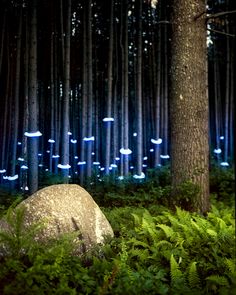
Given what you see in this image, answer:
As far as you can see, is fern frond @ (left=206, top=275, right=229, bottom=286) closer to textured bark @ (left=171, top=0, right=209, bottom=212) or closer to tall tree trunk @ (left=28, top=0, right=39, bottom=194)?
textured bark @ (left=171, top=0, right=209, bottom=212)

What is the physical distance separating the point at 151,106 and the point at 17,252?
842 centimetres

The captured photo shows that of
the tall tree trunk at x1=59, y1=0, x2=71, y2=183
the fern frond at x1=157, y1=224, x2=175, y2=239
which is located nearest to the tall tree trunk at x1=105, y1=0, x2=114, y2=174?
the tall tree trunk at x1=59, y1=0, x2=71, y2=183

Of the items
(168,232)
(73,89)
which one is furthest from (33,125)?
(168,232)

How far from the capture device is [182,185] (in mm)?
6789

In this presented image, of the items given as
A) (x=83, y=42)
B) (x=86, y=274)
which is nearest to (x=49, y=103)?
(x=83, y=42)

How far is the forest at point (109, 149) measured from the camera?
4273 millimetres

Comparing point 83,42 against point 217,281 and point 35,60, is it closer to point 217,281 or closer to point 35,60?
point 35,60

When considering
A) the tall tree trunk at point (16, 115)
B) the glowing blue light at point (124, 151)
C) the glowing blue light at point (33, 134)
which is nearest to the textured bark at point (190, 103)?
the glowing blue light at point (124, 151)

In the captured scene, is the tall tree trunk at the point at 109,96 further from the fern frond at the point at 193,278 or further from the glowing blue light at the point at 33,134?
the fern frond at the point at 193,278

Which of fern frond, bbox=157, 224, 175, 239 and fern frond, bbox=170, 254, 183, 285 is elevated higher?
fern frond, bbox=157, 224, 175, 239

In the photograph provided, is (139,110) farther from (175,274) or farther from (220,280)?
(220,280)

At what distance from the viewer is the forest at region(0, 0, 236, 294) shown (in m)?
4.27

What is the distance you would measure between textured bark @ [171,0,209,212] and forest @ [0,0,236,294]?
20mm

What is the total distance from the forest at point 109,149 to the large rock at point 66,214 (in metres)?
0.22
